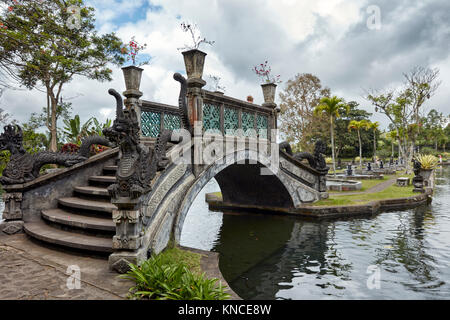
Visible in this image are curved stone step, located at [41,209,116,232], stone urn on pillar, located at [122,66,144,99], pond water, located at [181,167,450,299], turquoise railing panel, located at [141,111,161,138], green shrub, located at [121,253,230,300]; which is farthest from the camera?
stone urn on pillar, located at [122,66,144,99]

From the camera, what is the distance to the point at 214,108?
7727mm

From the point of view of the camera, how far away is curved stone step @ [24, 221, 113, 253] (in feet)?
15.4

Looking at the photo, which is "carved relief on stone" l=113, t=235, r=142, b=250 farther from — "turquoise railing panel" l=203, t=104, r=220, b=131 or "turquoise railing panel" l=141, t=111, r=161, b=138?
"turquoise railing panel" l=141, t=111, r=161, b=138

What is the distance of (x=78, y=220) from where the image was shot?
5.41 metres

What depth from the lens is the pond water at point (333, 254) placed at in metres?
5.70

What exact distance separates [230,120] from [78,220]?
182 inches

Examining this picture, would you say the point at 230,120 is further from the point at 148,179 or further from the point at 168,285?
the point at 168,285

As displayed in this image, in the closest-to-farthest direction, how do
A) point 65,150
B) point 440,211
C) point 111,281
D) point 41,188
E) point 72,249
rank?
point 111,281 → point 72,249 → point 41,188 → point 65,150 → point 440,211

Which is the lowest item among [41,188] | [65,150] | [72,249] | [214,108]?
[72,249]

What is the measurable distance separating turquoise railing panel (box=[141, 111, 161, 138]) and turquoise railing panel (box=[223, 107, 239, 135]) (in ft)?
6.73

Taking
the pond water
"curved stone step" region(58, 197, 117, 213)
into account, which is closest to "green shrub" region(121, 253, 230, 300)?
"curved stone step" region(58, 197, 117, 213)
